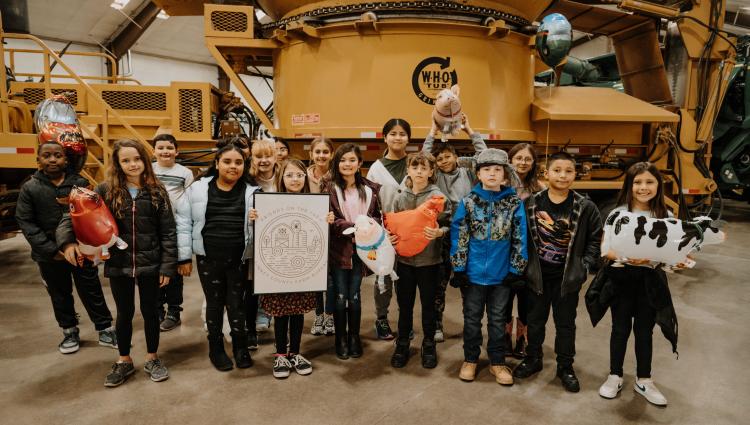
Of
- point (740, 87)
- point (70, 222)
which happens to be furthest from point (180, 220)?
point (740, 87)

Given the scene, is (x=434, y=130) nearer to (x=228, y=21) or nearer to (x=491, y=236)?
(x=491, y=236)

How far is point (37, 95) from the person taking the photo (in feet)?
19.5

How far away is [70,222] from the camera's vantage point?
2809 millimetres

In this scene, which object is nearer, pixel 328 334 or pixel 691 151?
pixel 328 334

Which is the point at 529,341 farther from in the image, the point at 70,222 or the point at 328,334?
the point at 70,222

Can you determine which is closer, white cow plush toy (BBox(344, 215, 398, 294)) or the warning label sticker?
white cow plush toy (BBox(344, 215, 398, 294))

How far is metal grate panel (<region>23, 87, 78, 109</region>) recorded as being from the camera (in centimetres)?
589

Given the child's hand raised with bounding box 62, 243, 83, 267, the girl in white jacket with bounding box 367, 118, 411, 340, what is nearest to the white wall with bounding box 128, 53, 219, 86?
the child's hand raised with bounding box 62, 243, 83, 267

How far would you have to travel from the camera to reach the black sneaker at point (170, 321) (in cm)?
375

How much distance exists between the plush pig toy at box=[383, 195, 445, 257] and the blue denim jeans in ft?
1.48

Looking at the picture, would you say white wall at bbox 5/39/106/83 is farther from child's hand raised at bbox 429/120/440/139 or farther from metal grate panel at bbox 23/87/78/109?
child's hand raised at bbox 429/120/440/139

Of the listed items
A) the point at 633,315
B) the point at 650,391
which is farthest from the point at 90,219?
the point at 650,391

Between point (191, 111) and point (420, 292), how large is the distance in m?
4.17

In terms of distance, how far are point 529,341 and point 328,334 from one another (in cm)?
155
